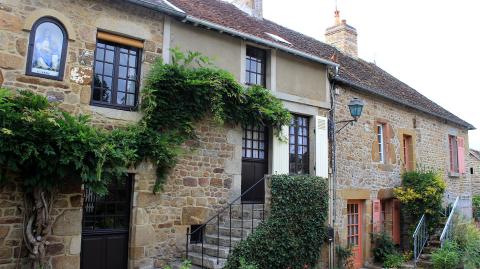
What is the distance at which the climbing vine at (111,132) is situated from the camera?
550cm

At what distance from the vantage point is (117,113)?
280 inches

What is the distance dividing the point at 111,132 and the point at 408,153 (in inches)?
398

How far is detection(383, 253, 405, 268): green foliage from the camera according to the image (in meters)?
10.8

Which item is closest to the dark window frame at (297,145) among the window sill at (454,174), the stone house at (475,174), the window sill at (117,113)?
the window sill at (117,113)

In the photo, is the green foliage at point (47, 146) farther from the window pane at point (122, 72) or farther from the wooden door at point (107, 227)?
the window pane at point (122, 72)

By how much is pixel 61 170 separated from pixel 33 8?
265 centimetres

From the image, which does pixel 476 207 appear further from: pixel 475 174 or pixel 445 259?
pixel 445 259

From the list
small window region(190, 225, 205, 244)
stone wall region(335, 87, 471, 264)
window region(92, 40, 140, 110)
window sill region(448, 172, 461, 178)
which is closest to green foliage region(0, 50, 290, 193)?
window region(92, 40, 140, 110)

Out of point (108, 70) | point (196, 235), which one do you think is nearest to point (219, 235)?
point (196, 235)

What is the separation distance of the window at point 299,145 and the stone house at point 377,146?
0.95 m

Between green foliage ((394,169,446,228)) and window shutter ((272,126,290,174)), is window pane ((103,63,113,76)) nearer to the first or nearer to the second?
window shutter ((272,126,290,174))

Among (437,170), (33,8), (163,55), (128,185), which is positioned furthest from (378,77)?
(33,8)

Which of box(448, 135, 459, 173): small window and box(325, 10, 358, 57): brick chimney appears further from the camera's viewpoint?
box(448, 135, 459, 173): small window

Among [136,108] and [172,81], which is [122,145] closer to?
[136,108]
